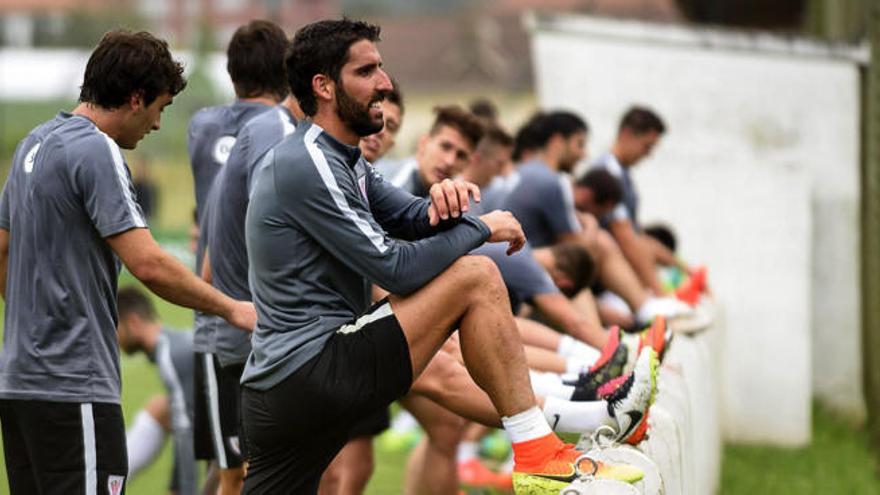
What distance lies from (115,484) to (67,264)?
2.36 ft

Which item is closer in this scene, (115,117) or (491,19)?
(115,117)

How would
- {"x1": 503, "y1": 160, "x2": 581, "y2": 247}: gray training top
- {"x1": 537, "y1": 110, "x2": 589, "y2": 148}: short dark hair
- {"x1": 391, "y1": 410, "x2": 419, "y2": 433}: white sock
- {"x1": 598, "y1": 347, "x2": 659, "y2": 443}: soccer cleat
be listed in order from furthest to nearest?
1. {"x1": 391, "y1": 410, "x2": 419, "y2": 433}: white sock
2. {"x1": 537, "y1": 110, "x2": 589, "y2": 148}: short dark hair
3. {"x1": 503, "y1": 160, "x2": 581, "y2": 247}: gray training top
4. {"x1": 598, "y1": 347, "x2": 659, "y2": 443}: soccer cleat

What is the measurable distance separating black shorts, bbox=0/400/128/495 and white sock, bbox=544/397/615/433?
63.0 inches

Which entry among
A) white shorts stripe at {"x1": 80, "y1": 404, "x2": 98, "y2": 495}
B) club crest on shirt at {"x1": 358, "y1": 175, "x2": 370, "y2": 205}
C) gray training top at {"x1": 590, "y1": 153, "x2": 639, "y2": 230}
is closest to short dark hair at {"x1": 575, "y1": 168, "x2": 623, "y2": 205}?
gray training top at {"x1": 590, "y1": 153, "x2": 639, "y2": 230}

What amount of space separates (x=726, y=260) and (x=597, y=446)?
27.1 feet

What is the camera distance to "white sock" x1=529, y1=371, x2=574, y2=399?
628 centimetres

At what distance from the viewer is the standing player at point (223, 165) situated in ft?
21.7

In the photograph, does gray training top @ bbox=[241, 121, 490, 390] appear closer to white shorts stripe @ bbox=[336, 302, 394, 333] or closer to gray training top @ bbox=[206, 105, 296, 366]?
white shorts stripe @ bbox=[336, 302, 394, 333]

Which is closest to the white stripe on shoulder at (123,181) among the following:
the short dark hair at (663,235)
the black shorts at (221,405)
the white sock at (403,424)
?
the black shorts at (221,405)

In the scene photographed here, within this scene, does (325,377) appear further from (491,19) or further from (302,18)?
(302,18)

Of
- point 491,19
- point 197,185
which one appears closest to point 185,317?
point 197,185

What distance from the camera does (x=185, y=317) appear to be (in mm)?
24453

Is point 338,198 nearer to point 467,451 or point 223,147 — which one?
point 223,147

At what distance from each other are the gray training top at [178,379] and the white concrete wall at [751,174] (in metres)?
5.25
